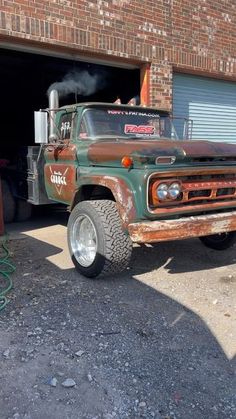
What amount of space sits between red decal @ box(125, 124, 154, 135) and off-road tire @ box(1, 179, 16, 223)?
307cm

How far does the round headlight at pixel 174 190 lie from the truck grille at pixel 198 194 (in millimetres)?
43

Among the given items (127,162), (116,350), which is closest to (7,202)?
(127,162)

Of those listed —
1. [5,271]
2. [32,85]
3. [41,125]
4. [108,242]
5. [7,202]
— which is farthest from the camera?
[32,85]

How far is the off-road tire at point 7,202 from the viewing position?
7829 mm

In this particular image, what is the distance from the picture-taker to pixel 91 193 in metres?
5.26

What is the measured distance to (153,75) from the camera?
330 inches

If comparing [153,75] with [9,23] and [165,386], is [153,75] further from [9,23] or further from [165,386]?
[165,386]

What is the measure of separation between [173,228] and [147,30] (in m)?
5.35

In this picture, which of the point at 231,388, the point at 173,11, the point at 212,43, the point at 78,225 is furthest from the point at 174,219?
the point at 212,43

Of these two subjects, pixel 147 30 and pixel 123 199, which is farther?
pixel 147 30

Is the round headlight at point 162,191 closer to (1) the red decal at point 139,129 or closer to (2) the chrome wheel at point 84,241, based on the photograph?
(2) the chrome wheel at point 84,241

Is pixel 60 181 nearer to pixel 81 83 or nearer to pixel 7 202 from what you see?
pixel 7 202

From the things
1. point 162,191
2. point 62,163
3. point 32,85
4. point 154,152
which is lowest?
point 162,191

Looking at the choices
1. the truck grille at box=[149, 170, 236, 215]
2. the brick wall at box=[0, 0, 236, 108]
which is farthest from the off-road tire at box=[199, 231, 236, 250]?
the brick wall at box=[0, 0, 236, 108]
